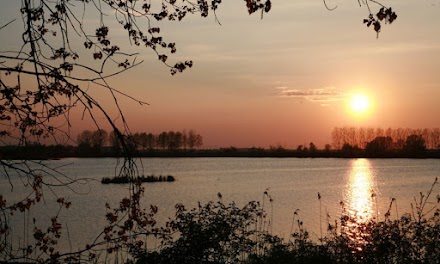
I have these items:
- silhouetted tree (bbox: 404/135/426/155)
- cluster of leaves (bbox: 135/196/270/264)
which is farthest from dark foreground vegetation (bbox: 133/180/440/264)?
silhouetted tree (bbox: 404/135/426/155)

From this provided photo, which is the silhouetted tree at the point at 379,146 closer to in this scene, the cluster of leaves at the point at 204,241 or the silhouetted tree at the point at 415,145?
the silhouetted tree at the point at 415,145

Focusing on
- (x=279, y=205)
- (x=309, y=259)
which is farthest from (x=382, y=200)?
(x=309, y=259)

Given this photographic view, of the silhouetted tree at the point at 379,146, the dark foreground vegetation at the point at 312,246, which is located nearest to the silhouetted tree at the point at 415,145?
the silhouetted tree at the point at 379,146

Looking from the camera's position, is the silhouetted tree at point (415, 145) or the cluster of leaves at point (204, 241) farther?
the silhouetted tree at point (415, 145)

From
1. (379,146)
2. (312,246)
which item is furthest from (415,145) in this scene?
(312,246)

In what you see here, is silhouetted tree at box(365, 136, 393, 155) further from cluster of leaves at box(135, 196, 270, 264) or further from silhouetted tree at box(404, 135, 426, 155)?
cluster of leaves at box(135, 196, 270, 264)

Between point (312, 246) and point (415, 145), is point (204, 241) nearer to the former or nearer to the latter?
point (312, 246)

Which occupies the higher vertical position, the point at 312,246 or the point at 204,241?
the point at 204,241

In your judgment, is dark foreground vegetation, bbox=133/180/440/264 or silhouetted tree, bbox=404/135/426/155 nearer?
dark foreground vegetation, bbox=133/180/440/264

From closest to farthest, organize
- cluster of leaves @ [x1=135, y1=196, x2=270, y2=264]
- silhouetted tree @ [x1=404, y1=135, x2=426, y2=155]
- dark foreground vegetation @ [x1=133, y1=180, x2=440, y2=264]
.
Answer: dark foreground vegetation @ [x1=133, y1=180, x2=440, y2=264] < cluster of leaves @ [x1=135, y1=196, x2=270, y2=264] < silhouetted tree @ [x1=404, y1=135, x2=426, y2=155]

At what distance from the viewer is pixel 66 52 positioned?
5.45 metres

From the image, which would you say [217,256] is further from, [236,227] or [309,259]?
[309,259]

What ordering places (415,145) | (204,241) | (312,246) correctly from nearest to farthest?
(204,241)
(312,246)
(415,145)

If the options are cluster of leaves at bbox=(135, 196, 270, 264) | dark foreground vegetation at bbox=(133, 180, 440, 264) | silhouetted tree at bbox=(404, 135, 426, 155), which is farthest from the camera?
silhouetted tree at bbox=(404, 135, 426, 155)
